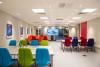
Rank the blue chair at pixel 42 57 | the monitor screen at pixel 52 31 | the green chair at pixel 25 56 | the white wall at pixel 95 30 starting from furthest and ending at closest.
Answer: the monitor screen at pixel 52 31 < the white wall at pixel 95 30 < the blue chair at pixel 42 57 < the green chair at pixel 25 56

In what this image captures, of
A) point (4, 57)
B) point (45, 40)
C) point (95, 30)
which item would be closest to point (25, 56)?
point (4, 57)

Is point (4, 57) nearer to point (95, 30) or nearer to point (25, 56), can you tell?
point (25, 56)

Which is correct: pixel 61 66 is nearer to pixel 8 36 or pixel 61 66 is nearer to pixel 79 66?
pixel 79 66

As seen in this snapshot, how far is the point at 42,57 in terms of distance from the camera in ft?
16.6

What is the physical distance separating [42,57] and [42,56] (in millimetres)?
35

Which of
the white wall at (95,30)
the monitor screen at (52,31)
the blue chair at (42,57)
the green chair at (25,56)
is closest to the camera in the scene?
the green chair at (25,56)

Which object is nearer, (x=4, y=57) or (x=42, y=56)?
(x=4, y=57)

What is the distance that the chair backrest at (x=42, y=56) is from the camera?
5012mm

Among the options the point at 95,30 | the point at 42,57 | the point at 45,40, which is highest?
the point at 95,30

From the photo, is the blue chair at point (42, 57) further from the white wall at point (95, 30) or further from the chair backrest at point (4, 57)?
the white wall at point (95, 30)

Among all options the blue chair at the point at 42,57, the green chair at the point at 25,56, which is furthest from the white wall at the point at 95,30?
the green chair at the point at 25,56

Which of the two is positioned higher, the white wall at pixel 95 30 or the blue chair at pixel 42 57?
the white wall at pixel 95 30

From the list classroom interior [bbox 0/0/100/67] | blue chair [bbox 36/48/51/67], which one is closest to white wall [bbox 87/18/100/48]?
classroom interior [bbox 0/0/100/67]

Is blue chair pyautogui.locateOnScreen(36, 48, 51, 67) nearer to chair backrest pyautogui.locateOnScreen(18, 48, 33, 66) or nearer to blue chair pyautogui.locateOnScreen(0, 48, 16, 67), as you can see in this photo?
Answer: chair backrest pyautogui.locateOnScreen(18, 48, 33, 66)
